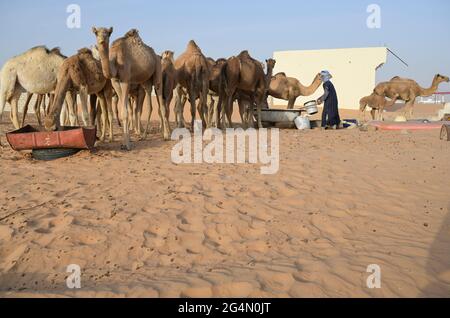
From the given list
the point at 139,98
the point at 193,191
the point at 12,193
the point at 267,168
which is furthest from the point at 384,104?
the point at 12,193

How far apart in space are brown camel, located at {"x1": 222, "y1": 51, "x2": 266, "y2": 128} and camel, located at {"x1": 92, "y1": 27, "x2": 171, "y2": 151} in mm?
2971

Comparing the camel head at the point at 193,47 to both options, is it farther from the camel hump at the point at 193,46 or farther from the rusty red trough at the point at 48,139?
the rusty red trough at the point at 48,139

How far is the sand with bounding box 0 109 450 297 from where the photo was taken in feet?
11.0

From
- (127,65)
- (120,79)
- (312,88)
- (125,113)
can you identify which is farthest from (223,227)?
(312,88)

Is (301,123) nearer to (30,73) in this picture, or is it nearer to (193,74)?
(193,74)

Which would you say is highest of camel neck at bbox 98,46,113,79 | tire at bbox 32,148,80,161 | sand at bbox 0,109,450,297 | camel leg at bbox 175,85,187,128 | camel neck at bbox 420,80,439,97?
camel neck at bbox 98,46,113,79

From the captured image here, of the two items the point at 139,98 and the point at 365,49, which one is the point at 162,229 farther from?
the point at 365,49

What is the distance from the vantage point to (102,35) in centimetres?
727

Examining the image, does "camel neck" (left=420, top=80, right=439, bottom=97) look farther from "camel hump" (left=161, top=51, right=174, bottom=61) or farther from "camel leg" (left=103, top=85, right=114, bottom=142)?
"camel leg" (left=103, top=85, right=114, bottom=142)

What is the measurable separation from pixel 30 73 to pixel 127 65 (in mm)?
2417

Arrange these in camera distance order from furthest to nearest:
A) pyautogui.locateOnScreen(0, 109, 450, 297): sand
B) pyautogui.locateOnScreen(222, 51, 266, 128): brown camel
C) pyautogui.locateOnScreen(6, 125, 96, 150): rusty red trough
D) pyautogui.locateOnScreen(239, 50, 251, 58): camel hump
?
pyautogui.locateOnScreen(239, 50, 251, 58): camel hump < pyautogui.locateOnScreen(222, 51, 266, 128): brown camel < pyautogui.locateOnScreen(6, 125, 96, 150): rusty red trough < pyautogui.locateOnScreen(0, 109, 450, 297): sand

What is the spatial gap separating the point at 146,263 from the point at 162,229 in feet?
2.15

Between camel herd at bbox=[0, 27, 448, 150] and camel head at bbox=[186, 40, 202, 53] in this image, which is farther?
camel head at bbox=[186, 40, 202, 53]

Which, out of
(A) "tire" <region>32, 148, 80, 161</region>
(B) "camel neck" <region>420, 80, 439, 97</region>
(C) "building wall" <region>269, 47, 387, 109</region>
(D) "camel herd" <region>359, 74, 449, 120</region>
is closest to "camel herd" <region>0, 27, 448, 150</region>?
(A) "tire" <region>32, 148, 80, 161</region>
